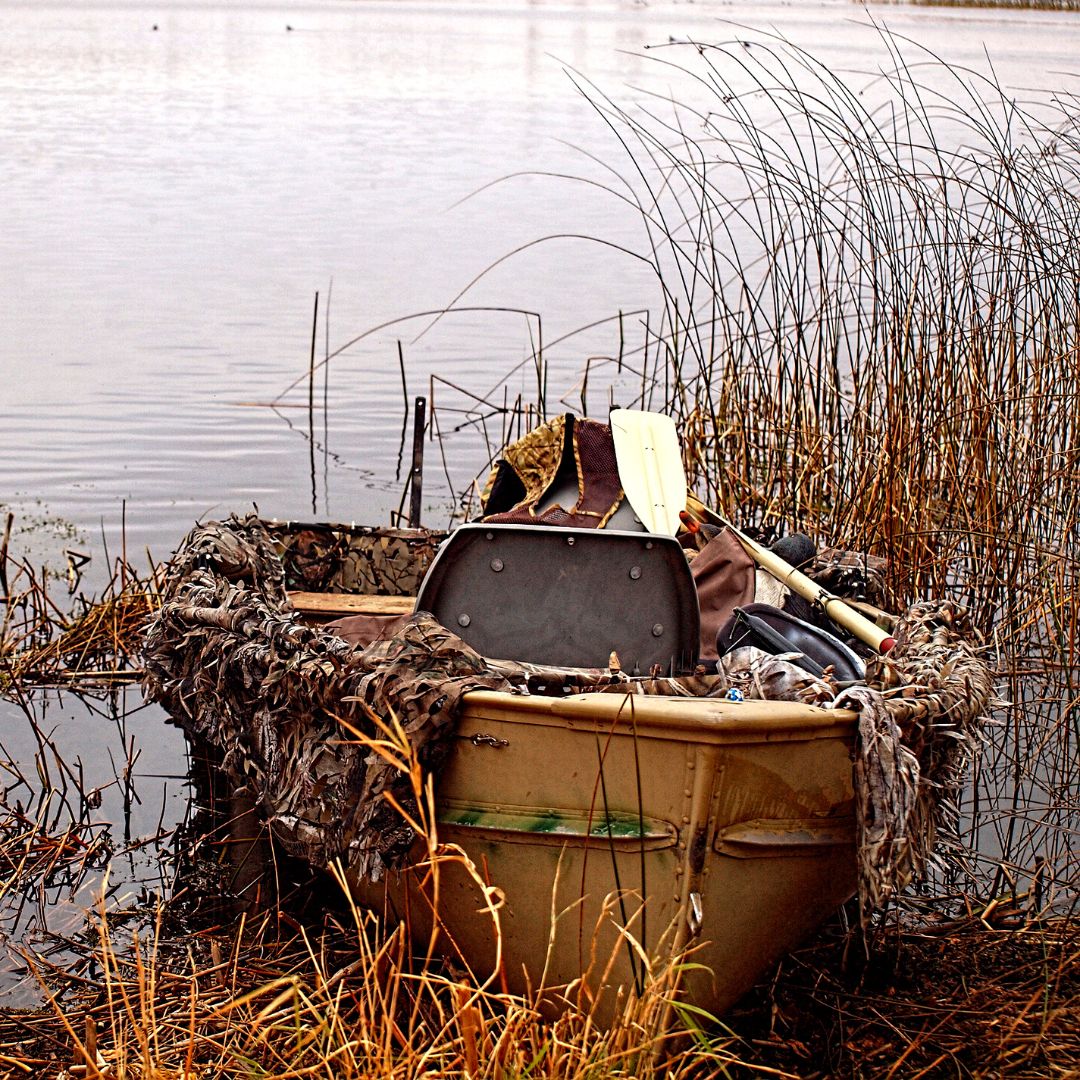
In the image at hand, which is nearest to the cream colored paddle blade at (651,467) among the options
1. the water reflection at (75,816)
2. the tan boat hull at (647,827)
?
the tan boat hull at (647,827)

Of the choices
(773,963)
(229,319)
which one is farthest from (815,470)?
(229,319)

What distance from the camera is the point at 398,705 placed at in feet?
11.4

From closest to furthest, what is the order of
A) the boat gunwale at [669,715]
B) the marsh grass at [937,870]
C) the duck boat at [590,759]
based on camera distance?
the marsh grass at [937,870] < the boat gunwale at [669,715] < the duck boat at [590,759]

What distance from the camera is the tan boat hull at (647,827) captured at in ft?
10.8

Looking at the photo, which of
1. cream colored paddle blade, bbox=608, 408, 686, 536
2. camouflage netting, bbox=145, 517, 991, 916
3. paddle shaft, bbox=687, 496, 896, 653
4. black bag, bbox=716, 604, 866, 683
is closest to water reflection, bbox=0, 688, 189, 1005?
camouflage netting, bbox=145, 517, 991, 916

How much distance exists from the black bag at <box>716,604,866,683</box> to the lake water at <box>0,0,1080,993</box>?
6.50 ft

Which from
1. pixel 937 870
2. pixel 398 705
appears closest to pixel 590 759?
pixel 398 705

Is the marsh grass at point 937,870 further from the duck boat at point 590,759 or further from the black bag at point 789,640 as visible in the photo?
the black bag at point 789,640

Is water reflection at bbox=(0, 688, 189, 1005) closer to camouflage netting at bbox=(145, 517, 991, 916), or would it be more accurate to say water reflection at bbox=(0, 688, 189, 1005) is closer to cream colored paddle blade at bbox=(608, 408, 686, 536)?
camouflage netting at bbox=(145, 517, 991, 916)

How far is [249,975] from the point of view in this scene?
4.02 metres

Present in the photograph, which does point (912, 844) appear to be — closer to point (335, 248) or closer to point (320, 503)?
point (320, 503)

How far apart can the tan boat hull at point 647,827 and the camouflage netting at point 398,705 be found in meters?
0.11

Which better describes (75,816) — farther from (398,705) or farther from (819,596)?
(819,596)

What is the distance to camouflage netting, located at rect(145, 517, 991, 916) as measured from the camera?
3.40 metres
